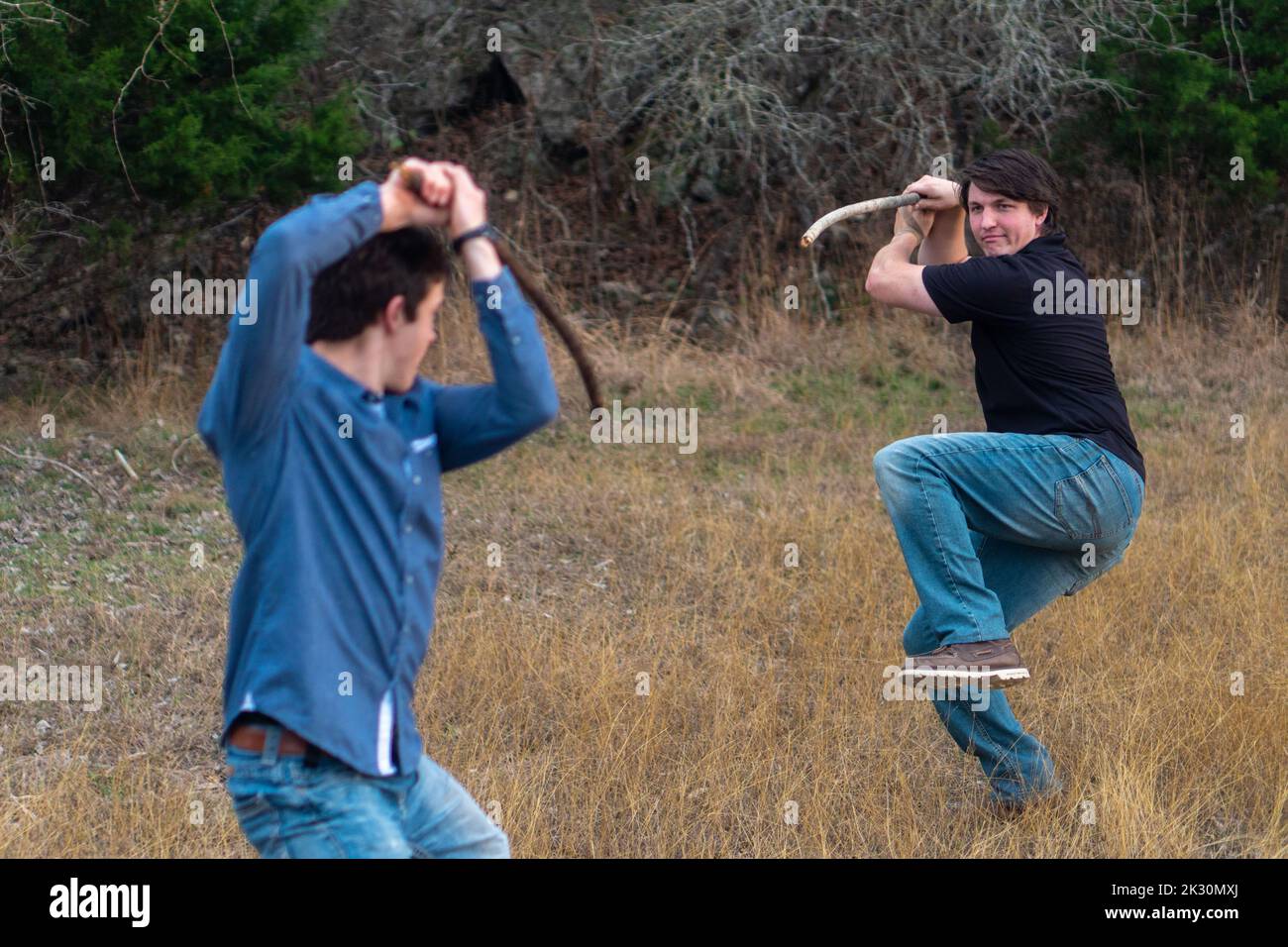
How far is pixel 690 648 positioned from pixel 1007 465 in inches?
78.3

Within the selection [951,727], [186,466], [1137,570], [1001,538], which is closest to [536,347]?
[1001,538]

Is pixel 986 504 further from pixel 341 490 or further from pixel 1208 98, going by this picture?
pixel 1208 98

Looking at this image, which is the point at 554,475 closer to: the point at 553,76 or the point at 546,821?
the point at 546,821

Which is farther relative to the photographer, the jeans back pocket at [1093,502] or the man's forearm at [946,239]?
the man's forearm at [946,239]

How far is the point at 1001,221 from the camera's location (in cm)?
379

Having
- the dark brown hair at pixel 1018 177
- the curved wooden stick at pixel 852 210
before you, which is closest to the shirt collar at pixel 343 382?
the curved wooden stick at pixel 852 210

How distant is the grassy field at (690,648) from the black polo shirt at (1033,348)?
3.45 ft

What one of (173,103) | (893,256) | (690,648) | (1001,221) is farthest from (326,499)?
(173,103)

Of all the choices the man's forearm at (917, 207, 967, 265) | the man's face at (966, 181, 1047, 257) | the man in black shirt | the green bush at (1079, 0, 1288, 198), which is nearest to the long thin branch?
→ the man's forearm at (917, 207, 967, 265)

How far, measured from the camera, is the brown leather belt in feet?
6.90

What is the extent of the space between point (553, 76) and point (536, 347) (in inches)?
377

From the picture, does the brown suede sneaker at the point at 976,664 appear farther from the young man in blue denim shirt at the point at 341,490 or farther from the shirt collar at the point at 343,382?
the shirt collar at the point at 343,382

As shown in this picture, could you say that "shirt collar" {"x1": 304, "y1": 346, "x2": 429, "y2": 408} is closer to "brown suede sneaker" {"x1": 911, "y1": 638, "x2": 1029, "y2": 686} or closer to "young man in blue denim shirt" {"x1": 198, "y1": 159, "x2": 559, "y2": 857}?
"young man in blue denim shirt" {"x1": 198, "y1": 159, "x2": 559, "y2": 857}

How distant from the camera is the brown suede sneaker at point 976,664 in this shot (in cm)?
346
